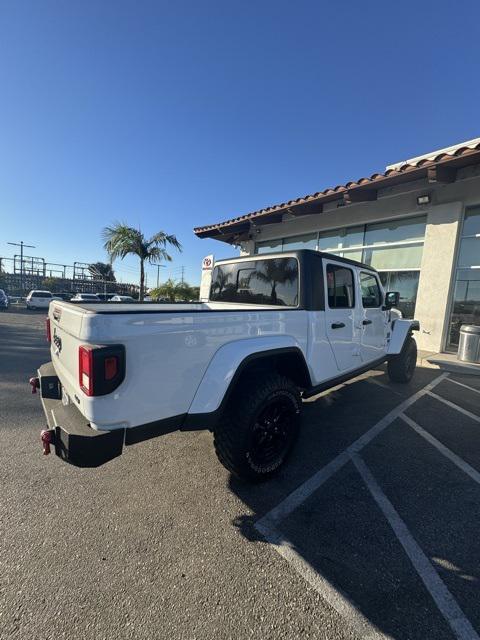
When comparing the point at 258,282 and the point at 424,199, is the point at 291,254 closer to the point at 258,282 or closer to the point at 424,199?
the point at 258,282

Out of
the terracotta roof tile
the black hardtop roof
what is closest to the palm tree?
the terracotta roof tile

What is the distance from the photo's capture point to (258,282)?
12.4 ft

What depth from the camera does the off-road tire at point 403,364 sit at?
5.60 meters

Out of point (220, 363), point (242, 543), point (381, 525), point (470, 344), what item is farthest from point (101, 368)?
point (470, 344)

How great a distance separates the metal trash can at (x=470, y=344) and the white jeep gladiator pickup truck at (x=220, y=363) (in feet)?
15.7

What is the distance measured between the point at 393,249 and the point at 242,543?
913cm

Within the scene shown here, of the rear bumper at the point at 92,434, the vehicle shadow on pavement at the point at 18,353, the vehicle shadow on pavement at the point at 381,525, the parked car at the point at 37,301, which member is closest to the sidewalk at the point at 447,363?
the vehicle shadow on pavement at the point at 381,525

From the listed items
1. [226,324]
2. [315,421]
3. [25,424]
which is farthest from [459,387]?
[25,424]

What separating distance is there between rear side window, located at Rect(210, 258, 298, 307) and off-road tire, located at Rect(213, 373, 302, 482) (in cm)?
99

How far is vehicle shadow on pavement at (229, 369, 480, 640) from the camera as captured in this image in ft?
5.56

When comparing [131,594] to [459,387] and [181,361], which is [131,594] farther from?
[459,387]

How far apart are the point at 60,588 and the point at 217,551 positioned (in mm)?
902

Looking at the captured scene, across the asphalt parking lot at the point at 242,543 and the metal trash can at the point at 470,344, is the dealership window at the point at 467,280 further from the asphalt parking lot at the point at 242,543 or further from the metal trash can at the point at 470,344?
the asphalt parking lot at the point at 242,543

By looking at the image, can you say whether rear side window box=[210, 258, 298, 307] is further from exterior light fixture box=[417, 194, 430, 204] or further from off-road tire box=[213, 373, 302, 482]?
exterior light fixture box=[417, 194, 430, 204]
